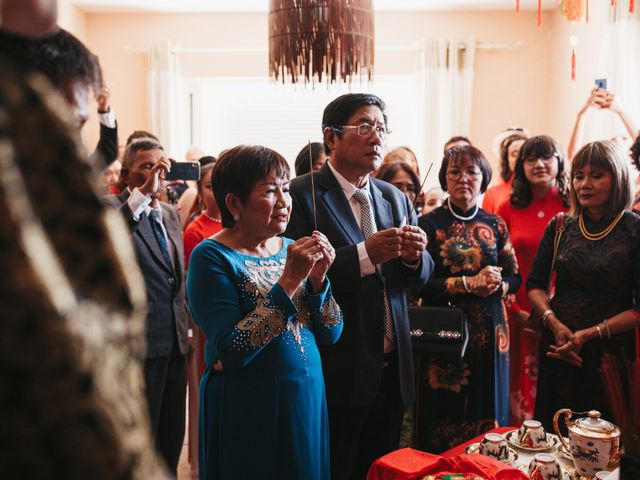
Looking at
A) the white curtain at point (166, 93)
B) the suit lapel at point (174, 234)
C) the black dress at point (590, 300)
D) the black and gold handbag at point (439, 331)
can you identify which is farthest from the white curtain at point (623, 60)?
the white curtain at point (166, 93)

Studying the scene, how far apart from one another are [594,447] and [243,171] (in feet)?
3.39

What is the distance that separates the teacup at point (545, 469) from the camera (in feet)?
5.07

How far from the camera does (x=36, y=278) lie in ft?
1.21

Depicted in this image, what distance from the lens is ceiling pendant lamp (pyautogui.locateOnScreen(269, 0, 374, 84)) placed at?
6.49ft

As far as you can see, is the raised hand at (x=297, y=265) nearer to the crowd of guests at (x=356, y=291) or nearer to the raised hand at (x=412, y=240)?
the crowd of guests at (x=356, y=291)

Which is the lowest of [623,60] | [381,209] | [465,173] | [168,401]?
[168,401]

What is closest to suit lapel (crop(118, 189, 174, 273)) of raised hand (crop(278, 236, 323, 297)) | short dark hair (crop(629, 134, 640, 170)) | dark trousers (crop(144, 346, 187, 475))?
dark trousers (crop(144, 346, 187, 475))

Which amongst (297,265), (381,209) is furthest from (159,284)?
(297,265)

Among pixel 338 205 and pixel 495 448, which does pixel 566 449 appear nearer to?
pixel 495 448

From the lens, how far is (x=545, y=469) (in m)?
1.55

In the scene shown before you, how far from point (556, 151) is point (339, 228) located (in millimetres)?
1480

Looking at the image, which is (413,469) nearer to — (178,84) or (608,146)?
(608,146)

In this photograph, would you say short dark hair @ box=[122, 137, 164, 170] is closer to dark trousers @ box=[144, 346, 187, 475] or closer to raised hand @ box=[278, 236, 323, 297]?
dark trousers @ box=[144, 346, 187, 475]

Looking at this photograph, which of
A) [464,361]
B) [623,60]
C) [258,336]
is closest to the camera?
[258,336]
